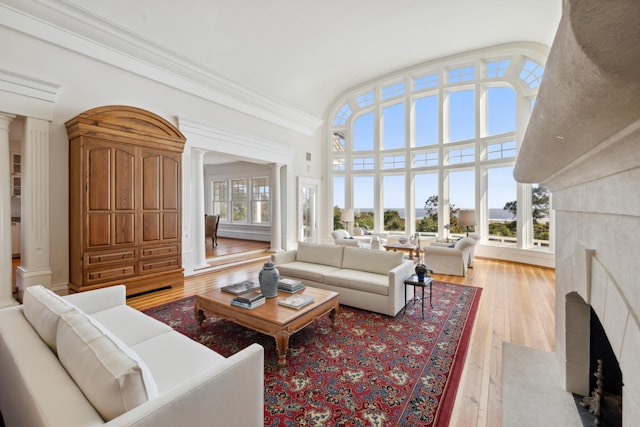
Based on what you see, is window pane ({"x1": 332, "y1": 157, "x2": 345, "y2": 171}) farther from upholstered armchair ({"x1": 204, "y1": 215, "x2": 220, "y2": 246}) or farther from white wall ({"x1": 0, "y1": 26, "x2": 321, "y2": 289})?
white wall ({"x1": 0, "y1": 26, "x2": 321, "y2": 289})

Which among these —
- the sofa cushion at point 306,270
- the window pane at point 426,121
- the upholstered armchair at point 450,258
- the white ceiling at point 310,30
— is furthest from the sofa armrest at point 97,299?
the window pane at point 426,121

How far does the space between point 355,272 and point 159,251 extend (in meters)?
3.01

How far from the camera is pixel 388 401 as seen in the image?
1961 millimetres

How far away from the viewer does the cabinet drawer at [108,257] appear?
145 inches

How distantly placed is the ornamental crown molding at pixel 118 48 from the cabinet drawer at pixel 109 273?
10.0 feet

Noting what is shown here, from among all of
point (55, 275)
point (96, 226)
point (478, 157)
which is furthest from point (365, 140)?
point (55, 275)

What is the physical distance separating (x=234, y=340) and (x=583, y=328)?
274 cm

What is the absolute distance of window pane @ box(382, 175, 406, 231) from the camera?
28.1ft

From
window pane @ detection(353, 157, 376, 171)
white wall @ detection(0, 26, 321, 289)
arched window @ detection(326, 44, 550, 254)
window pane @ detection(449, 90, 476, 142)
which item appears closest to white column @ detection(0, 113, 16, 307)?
white wall @ detection(0, 26, 321, 289)

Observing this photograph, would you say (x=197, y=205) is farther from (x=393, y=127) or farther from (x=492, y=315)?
(x=393, y=127)

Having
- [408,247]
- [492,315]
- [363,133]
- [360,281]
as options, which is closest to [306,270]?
[360,281]

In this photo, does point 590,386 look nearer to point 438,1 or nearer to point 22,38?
point 438,1

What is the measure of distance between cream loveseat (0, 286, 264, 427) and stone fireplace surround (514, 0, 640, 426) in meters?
1.41

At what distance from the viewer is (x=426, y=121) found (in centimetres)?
819
